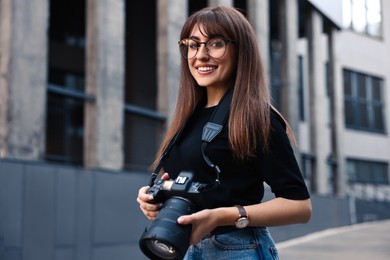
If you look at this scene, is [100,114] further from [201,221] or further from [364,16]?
[364,16]

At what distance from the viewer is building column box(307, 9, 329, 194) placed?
60.5 feet

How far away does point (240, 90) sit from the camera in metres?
2.00

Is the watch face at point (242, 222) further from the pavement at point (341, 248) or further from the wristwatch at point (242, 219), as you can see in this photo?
the pavement at point (341, 248)

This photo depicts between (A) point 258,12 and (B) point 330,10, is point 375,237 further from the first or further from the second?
(B) point 330,10

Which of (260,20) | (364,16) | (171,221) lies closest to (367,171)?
(364,16)

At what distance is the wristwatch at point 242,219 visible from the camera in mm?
1821

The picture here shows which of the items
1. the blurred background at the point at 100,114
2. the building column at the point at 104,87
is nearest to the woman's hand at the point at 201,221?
the blurred background at the point at 100,114

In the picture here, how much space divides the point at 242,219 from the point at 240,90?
0.46 m

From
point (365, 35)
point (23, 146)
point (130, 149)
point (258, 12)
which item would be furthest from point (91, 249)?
point (365, 35)

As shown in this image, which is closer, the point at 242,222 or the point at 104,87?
the point at 242,222

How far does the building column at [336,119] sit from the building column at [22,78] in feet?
45.6

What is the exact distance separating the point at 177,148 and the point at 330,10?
1899 cm

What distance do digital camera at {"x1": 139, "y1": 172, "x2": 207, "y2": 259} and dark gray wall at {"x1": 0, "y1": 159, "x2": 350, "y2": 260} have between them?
18.8 ft

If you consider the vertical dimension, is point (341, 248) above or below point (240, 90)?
below
